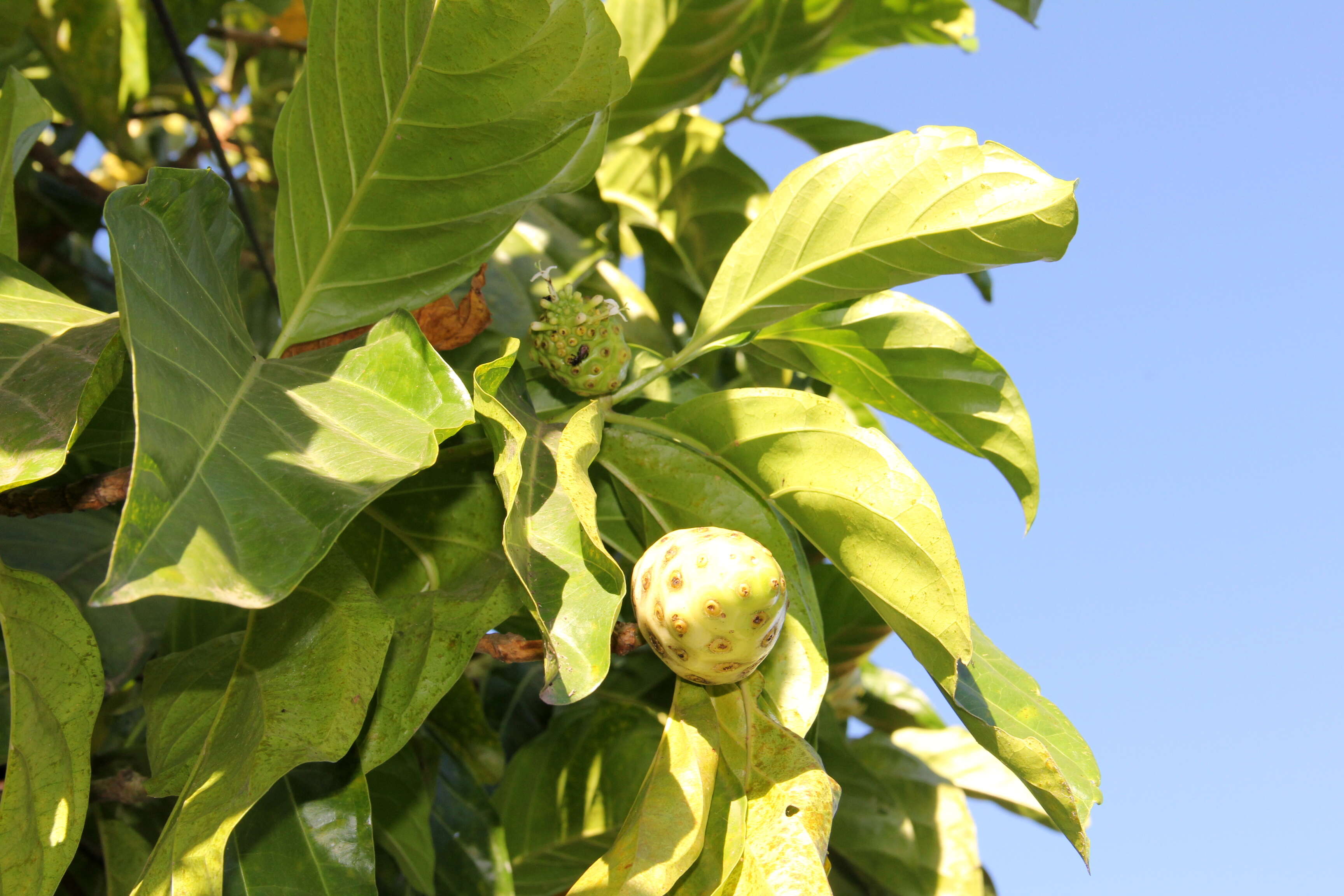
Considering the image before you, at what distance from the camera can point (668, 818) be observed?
0.64 m

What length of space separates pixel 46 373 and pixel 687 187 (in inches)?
33.6

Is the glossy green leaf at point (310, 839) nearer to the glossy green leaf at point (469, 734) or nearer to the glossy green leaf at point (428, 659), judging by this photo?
the glossy green leaf at point (428, 659)

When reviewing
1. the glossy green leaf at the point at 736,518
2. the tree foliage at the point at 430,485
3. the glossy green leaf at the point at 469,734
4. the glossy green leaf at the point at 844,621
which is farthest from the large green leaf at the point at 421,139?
the glossy green leaf at the point at 844,621

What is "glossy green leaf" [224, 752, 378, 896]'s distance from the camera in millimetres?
705

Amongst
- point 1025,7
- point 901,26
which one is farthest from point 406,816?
point 901,26

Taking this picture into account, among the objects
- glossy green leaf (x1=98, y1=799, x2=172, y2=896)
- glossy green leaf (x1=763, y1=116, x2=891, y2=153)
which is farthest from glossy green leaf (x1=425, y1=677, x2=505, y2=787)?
glossy green leaf (x1=763, y1=116, x2=891, y2=153)

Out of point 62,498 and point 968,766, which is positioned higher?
point 62,498

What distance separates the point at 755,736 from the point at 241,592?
14.2 inches

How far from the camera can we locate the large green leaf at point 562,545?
0.56m

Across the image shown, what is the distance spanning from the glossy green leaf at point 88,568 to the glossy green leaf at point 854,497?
0.52m

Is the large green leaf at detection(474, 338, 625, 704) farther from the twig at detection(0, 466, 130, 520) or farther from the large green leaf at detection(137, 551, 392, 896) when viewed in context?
the twig at detection(0, 466, 130, 520)

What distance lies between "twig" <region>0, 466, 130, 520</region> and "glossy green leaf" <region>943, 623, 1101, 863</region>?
1.97 ft

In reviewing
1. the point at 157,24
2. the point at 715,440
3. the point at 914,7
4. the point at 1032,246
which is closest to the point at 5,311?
the point at 715,440

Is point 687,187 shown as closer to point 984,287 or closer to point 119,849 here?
point 984,287
